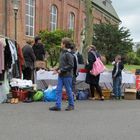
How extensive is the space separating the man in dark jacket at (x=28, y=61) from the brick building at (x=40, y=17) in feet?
75.0

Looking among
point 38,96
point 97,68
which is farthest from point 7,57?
point 97,68

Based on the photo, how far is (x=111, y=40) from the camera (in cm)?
5691

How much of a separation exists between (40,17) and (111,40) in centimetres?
1242

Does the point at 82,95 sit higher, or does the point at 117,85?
the point at 117,85

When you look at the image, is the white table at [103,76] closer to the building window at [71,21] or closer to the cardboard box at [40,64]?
the cardboard box at [40,64]

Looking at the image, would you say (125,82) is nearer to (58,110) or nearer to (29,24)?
(58,110)

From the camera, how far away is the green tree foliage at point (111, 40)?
184 ft

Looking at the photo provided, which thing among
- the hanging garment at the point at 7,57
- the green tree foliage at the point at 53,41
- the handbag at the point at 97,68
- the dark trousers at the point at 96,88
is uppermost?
the green tree foliage at the point at 53,41

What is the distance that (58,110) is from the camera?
40.4ft

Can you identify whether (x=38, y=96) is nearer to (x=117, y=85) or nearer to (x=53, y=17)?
(x=117, y=85)

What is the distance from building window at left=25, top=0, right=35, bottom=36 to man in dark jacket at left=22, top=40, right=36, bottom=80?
28.5 meters

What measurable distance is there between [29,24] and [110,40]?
14.6m

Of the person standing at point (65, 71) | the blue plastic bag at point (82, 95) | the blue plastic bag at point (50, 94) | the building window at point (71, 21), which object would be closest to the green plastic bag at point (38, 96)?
the blue plastic bag at point (50, 94)

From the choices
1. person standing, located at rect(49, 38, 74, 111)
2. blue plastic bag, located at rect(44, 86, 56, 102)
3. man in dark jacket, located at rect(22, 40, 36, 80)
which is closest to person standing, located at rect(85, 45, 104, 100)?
blue plastic bag, located at rect(44, 86, 56, 102)
